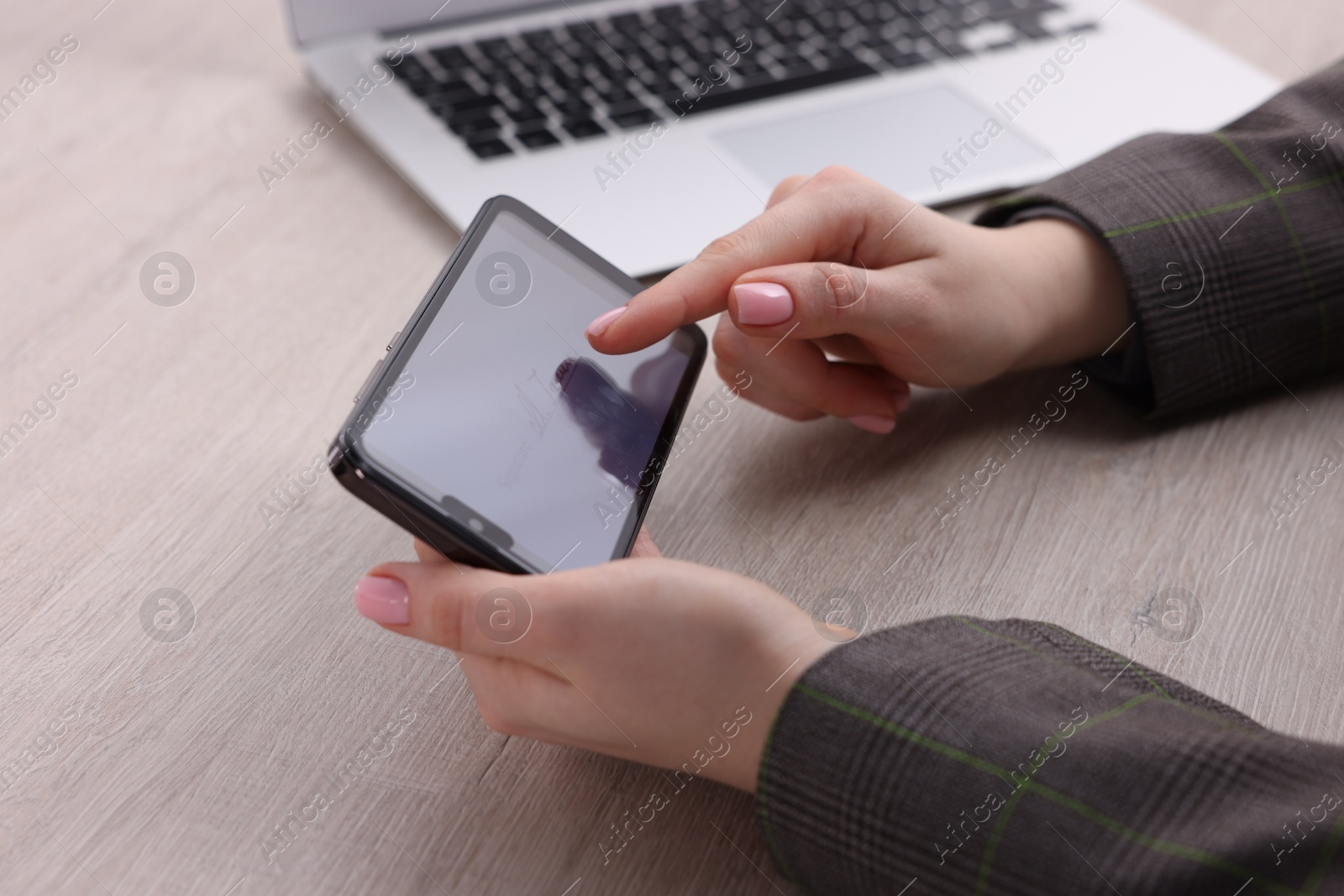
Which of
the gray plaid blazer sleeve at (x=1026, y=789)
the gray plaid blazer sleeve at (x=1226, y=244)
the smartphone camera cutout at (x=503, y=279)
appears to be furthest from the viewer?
the gray plaid blazer sleeve at (x=1226, y=244)

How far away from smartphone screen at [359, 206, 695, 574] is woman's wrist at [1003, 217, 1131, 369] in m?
0.23

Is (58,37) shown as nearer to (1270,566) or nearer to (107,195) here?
(107,195)

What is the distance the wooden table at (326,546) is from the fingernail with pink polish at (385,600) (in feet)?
0.22

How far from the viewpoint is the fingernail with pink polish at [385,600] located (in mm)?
415

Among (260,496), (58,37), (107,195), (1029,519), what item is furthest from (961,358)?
(58,37)

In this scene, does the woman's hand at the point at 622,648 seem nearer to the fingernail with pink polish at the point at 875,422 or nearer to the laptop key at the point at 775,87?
the fingernail with pink polish at the point at 875,422

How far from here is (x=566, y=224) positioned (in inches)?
27.5

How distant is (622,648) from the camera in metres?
0.41

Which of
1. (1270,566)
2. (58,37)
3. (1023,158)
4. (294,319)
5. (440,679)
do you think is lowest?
(1270,566)

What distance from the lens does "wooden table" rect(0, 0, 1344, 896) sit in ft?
1.38

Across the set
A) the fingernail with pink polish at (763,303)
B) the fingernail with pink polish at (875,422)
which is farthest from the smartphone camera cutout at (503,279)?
the fingernail with pink polish at (875,422)

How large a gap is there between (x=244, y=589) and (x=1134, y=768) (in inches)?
16.2

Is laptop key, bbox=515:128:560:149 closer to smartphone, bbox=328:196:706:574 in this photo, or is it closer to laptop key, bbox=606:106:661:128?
laptop key, bbox=606:106:661:128

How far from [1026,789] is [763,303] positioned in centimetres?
26
